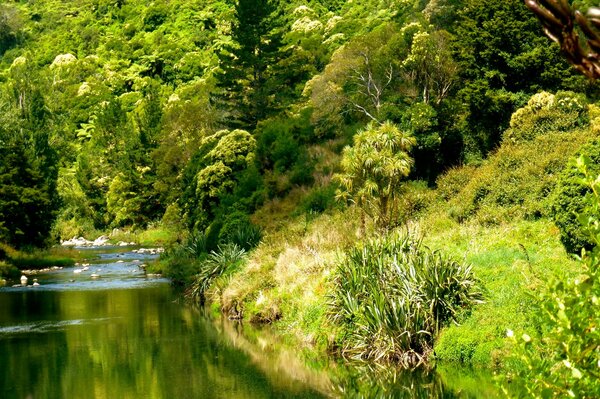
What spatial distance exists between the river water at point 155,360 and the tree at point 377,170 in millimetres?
6914

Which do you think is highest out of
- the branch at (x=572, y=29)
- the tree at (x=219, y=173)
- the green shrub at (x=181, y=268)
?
the branch at (x=572, y=29)

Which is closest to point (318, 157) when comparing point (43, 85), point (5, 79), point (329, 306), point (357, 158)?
point (357, 158)

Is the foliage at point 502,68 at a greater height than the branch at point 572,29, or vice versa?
the branch at point 572,29

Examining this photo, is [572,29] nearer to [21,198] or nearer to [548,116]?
[548,116]

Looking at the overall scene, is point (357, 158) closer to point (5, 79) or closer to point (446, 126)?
point (446, 126)

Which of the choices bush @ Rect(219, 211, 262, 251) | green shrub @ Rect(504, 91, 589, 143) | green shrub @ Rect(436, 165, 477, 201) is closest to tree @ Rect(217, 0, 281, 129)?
bush @ Rect(219, 211, 262, 251)

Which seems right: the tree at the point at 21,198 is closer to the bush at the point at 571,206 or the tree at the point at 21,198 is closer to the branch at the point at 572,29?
the bush at the point at 571,206

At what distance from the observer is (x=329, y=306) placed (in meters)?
19.7

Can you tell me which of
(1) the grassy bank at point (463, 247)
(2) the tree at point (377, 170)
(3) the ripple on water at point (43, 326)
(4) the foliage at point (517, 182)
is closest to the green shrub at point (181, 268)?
(1) the grassy bank at point (463, 247)

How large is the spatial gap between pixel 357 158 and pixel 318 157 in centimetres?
1122

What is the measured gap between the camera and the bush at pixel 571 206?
1881 cm

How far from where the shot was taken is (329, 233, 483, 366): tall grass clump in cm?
1755

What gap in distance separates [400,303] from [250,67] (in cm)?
4182

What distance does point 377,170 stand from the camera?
27.8 m
